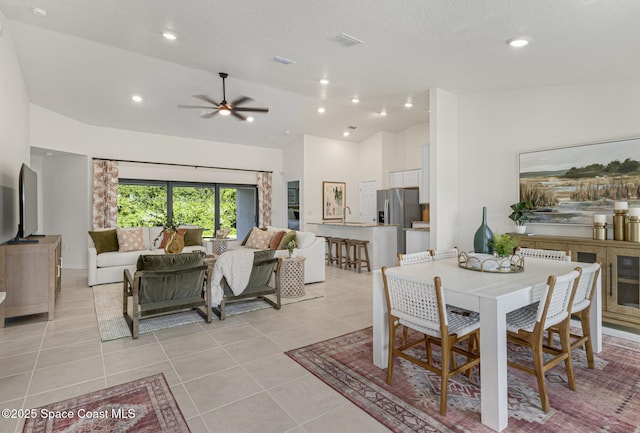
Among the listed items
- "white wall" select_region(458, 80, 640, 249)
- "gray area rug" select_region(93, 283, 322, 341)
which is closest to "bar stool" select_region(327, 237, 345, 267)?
"gray area rug" select_region(93, 283, 322, 341)

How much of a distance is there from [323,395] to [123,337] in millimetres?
2257

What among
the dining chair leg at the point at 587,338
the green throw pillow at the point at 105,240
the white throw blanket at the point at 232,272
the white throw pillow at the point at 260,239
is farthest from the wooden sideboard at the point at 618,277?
the green throw pillow at the point at 105,240

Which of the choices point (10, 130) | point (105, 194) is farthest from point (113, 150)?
point (10, 130)

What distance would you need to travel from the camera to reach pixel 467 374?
8.42 ft

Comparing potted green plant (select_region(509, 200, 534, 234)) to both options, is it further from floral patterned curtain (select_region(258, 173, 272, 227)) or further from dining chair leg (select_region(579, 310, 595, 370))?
floral patterned curtain (select_region(258, 173, 272, 227))

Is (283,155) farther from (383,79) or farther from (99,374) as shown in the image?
(99,374)

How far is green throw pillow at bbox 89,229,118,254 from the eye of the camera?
5.94 metres

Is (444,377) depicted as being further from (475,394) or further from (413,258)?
(413,258)

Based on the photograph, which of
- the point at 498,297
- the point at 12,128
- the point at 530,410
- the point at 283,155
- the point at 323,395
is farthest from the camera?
the point at 283,155

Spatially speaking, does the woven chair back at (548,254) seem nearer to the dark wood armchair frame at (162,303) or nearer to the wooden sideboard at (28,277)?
the dark wood armchair frame at (162,303)

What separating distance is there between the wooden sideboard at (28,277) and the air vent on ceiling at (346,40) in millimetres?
3893

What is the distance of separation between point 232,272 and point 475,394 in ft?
8.73

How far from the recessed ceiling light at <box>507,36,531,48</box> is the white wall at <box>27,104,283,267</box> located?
6.67 metres

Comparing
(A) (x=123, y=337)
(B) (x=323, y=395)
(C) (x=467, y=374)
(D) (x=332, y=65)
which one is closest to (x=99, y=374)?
(A) (x=123, y=337)
